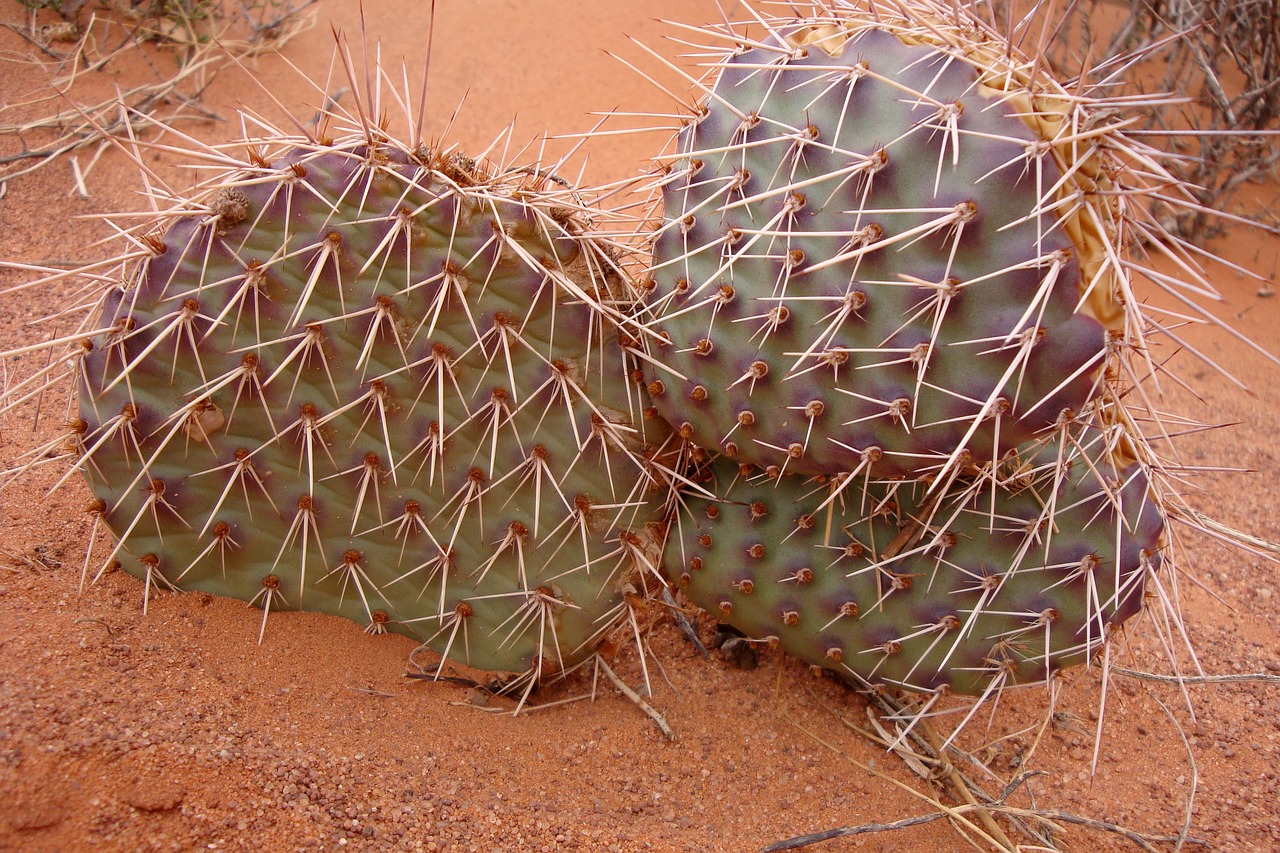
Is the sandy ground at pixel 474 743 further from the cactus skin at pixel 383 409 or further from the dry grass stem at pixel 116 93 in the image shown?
the dry grass stem at pixel 116 93

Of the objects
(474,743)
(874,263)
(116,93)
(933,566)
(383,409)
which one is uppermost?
(874,263)

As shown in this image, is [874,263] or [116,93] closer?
[874,263]

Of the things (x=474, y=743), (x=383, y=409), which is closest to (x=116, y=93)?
(x=383, y=409)

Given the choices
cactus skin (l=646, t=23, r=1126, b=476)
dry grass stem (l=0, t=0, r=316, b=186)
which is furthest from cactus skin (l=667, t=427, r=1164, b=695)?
dry grass stem (l=0, t=0, r=316, b=186)

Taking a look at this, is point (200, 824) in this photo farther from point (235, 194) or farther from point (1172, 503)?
point (1172, 503)

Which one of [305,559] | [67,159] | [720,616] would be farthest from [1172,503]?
[67,159]

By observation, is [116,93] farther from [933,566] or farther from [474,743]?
[933,566]

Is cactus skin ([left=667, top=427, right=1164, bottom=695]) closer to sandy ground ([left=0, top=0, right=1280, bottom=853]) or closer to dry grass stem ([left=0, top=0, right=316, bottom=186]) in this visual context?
sandy ground ([left=0, top=0, right=1280, bottom=853])
